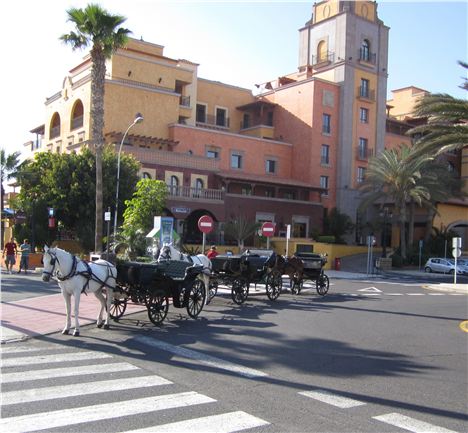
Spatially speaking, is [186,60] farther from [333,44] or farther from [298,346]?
[298,346]

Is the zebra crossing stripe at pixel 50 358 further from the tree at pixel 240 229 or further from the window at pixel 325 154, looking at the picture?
the window at pixel 325 154

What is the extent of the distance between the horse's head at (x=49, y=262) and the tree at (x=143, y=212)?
1386cm

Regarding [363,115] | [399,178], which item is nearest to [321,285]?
[399,178]

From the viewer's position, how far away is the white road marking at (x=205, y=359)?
825 cm

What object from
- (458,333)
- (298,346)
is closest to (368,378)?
(298,346)

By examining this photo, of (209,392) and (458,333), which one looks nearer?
(209,392)

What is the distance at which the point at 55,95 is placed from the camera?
54250mm

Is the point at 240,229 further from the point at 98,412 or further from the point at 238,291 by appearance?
the point at 98,412

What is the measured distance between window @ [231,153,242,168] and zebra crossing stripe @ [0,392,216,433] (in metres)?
45.7

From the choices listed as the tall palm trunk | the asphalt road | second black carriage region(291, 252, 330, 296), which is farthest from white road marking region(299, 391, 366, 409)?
the tall palm trunk

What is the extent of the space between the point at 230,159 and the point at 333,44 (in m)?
17.8

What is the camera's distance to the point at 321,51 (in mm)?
59812

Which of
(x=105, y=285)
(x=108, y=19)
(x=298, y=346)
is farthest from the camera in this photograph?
(x=108, y=19)

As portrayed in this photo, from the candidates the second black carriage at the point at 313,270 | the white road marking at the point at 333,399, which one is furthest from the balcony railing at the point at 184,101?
the white road marking at the point at 333,399
